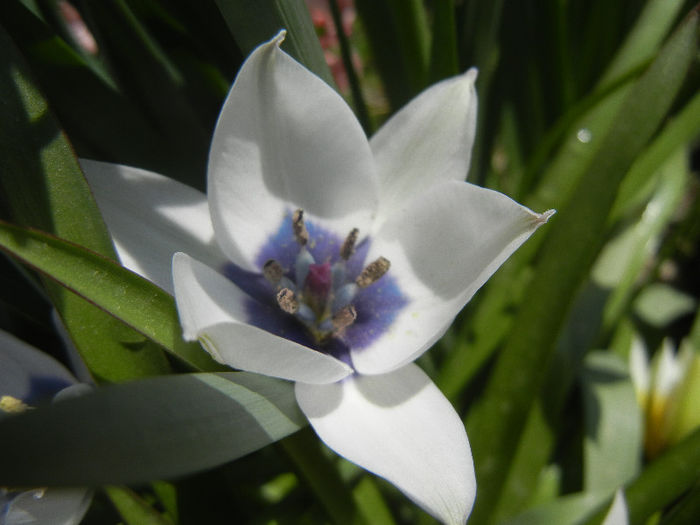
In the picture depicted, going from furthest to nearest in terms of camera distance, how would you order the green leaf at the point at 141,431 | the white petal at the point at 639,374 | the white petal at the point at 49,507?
1. the white petal at the point at 639,374
2. the white petal at the point at 49,507
3. the green leaf at the point at 141,431

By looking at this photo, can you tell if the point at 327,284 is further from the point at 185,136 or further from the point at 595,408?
the point at 595,408

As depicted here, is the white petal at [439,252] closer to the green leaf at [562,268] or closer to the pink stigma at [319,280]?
the pink stigma at [319,280]

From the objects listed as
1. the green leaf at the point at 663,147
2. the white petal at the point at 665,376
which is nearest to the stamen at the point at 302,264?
the green leaf at the point at 663,147

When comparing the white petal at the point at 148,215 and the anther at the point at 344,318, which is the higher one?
the white petal at the point at 148,215

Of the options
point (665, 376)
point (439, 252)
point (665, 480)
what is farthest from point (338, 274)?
point (665, 376)

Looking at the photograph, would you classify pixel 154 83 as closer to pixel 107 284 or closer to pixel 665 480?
pixel 107 284

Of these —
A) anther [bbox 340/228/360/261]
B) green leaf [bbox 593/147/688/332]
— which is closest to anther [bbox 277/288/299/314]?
anther [bbox 340/228/360/261]

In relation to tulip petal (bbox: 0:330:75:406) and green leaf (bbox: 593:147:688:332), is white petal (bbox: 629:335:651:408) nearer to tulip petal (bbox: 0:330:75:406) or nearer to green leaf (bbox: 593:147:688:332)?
green leaf (bbox: 593:147:688:332)
